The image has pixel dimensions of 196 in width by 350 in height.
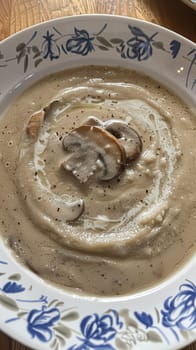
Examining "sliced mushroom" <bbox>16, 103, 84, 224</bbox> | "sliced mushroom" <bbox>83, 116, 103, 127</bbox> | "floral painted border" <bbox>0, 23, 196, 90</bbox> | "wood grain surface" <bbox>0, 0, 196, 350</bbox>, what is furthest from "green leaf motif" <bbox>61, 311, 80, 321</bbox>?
"wood grain surface" <bbox>0, 0, 196, 350</bbox>

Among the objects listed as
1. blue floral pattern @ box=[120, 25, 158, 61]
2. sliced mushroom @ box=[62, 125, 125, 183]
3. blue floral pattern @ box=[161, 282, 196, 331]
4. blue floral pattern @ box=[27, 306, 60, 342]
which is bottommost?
blue floral pattern @ box=[27, 306, 60, 342]

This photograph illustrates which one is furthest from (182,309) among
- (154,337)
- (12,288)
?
(12,288)

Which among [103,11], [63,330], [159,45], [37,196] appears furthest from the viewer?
[103,11]

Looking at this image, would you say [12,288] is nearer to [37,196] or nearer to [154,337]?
[37,196]

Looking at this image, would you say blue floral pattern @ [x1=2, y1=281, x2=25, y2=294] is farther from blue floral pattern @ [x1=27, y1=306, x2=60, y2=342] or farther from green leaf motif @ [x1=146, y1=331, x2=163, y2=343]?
green leaf motif @ [x1=146, y1=331, x2=163, y2=343]

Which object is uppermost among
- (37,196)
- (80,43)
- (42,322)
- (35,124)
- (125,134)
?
(80,43)

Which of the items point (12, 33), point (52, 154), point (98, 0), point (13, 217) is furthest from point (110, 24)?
point (13, 217)

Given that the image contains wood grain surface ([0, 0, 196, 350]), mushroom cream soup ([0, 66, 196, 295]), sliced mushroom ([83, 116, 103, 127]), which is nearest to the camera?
mushroom cream soup ([0, 66, 196, 295])

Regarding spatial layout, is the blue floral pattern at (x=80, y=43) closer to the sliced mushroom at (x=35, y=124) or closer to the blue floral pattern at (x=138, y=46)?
the blue floral pattern at (x=138, y=46)
